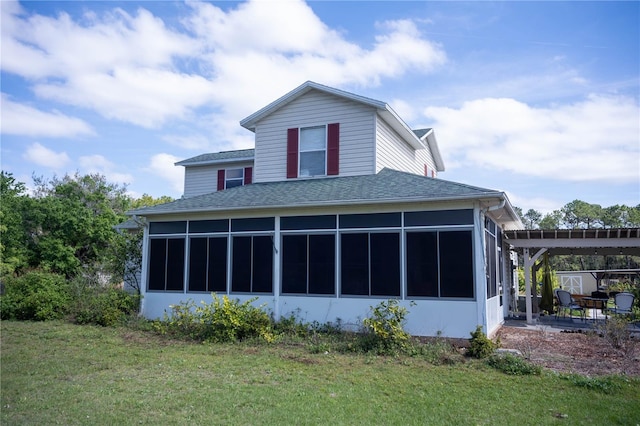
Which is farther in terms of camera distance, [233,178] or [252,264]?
[233,178]

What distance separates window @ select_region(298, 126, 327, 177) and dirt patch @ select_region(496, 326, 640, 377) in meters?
6.74

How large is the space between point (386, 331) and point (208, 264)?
17.7 ft

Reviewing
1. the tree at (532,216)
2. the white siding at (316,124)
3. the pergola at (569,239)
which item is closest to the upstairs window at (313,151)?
the white siding at (316,124)

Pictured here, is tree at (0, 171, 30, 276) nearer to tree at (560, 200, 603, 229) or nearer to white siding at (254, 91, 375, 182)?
white siding at (254, 91, 375, 182)

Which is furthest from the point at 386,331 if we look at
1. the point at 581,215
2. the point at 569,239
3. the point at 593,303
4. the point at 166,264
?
the point at 581,215

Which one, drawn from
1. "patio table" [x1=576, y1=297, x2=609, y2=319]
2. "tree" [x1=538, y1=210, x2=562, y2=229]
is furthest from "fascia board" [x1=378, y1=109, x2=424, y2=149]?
"tree" [x1=538, y1=210, x2=562, y2=229]

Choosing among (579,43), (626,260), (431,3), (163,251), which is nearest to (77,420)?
(163,251)

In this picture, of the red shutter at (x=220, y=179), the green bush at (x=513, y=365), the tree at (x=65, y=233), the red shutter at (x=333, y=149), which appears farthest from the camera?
the tree at (x=65, y=233)

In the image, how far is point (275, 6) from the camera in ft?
35.9

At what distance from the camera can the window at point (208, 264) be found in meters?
11.8

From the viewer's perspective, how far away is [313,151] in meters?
13.6

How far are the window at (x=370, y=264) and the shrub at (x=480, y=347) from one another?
1993 millimetres

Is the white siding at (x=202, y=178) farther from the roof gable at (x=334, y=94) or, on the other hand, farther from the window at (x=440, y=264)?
the window at (x=440, y=264)

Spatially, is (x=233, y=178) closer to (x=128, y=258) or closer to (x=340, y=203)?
(x=128, y=258)
